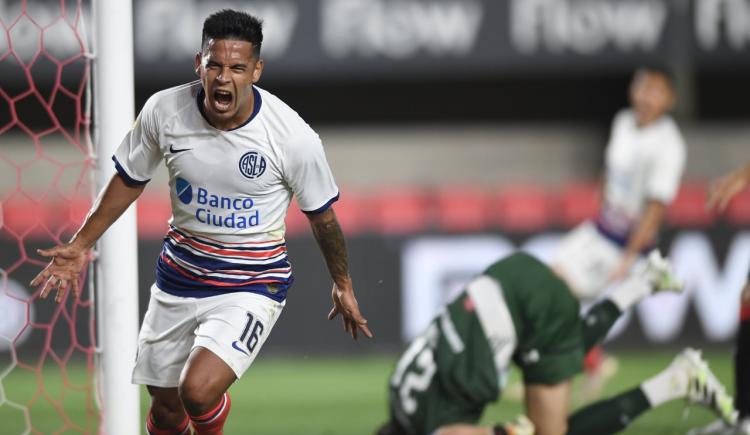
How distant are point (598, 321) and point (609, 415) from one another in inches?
18.9

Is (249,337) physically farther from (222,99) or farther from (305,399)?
(305,399)

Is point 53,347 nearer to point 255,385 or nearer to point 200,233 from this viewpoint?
point 255,385

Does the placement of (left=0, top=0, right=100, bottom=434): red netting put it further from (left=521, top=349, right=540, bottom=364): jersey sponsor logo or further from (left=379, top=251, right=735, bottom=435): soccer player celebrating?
(left=521, top=349, right=540, bottom=364): jersey sponsor logo

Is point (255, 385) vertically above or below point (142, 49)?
below

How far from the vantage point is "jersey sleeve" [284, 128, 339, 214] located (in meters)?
3.44

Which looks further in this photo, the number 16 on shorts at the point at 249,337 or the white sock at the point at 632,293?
the white sock at the point at 632,293

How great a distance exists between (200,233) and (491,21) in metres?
4.74

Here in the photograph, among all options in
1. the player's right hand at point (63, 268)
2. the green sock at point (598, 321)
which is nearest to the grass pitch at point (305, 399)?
the green sock at point (598, 321)

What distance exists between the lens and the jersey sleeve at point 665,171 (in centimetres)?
582

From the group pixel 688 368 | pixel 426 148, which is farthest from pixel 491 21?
pixel 688 368

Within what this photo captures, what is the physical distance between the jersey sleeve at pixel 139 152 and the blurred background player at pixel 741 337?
69.6 inches

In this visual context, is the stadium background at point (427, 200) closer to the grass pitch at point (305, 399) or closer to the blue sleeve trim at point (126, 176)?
the grass pitch at point (305, 399)

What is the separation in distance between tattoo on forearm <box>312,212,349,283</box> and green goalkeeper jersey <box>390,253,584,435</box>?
0.33m

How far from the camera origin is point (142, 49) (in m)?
7.75
